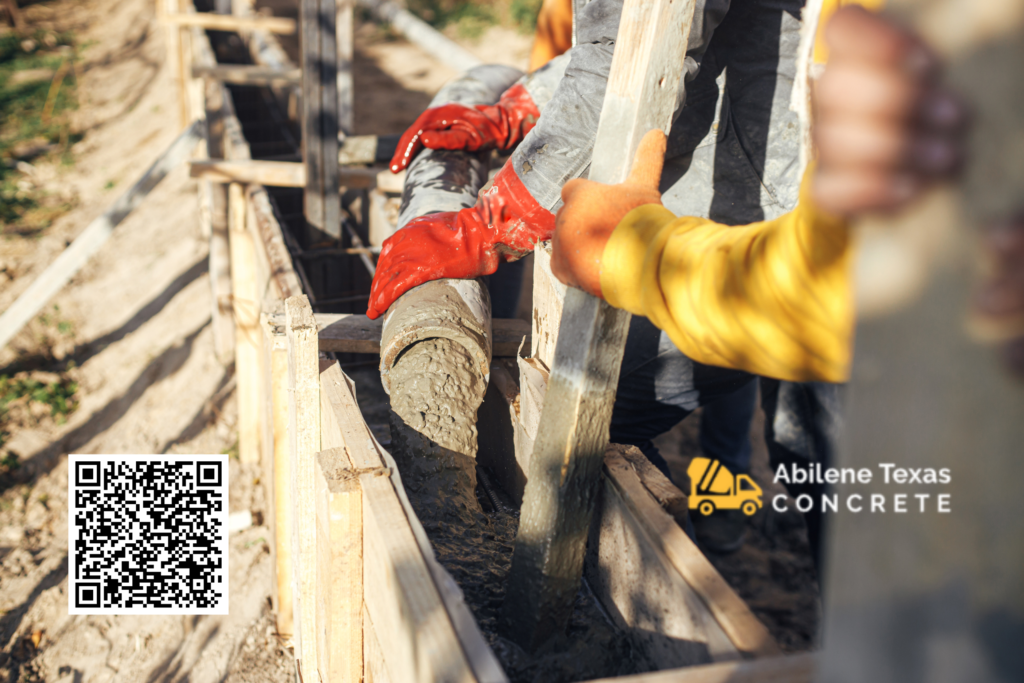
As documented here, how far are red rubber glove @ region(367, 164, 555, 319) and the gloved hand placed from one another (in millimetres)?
489

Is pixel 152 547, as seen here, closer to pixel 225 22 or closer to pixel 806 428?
pixel 806 428

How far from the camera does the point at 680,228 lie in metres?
1.26

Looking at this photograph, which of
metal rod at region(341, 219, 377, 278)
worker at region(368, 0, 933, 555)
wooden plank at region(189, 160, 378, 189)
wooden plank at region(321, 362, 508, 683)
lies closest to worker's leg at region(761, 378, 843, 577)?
worker at region(368, 0, 933, 555)

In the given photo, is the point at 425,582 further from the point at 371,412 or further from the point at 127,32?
the point at 127,32

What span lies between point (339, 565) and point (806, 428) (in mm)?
1780

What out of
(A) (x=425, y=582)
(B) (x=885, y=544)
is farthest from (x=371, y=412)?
(B) (x=885, y=544)

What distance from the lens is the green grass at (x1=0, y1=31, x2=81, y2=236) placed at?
25.8ft

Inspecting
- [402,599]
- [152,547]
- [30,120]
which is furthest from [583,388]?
[30,120]

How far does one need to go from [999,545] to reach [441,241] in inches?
63.3

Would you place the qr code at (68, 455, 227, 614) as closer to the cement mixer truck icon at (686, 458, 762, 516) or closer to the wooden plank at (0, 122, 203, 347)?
the wooden plank at (0, 122, 203, 347)

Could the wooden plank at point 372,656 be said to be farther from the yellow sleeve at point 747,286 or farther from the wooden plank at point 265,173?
the wooden plank at point 265,173

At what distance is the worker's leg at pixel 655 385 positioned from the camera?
217 centimetres

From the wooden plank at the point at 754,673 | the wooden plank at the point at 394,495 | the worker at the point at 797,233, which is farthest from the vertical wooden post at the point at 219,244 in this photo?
the wooden plank at the point at 754,673

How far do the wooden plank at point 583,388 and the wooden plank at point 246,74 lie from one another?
13.4 feet
